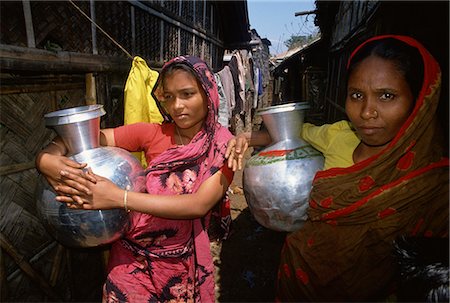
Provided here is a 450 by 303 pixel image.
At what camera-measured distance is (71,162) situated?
4.17 feet

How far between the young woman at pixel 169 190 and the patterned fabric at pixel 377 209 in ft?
1.71

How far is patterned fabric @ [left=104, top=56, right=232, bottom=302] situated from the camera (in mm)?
1539

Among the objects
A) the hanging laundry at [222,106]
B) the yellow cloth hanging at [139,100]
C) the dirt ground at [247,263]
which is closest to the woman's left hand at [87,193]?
the yellow cloth hanging at [139,100]

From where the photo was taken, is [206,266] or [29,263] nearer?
[206,266]

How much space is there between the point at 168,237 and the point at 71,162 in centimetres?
→ 66

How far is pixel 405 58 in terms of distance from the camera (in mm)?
1098

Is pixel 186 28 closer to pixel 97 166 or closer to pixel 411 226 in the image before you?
pixel 97 166

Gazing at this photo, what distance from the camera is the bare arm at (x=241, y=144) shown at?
4.70 ft

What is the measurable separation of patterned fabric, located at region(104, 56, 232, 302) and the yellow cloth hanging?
26.1 inches

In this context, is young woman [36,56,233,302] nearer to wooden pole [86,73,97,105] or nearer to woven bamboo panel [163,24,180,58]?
wooden pole [86,73,97,105]

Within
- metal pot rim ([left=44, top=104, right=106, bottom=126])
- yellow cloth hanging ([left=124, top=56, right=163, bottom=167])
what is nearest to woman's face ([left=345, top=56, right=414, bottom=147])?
metal pot rim ([left=44, top=104, right=106, bottom=126])

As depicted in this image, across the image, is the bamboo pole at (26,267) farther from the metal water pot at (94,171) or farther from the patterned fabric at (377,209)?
the patterned fabric at (377,209)

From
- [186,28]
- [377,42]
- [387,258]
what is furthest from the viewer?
[186,28]

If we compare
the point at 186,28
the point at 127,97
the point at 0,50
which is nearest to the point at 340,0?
the point at 186,28
